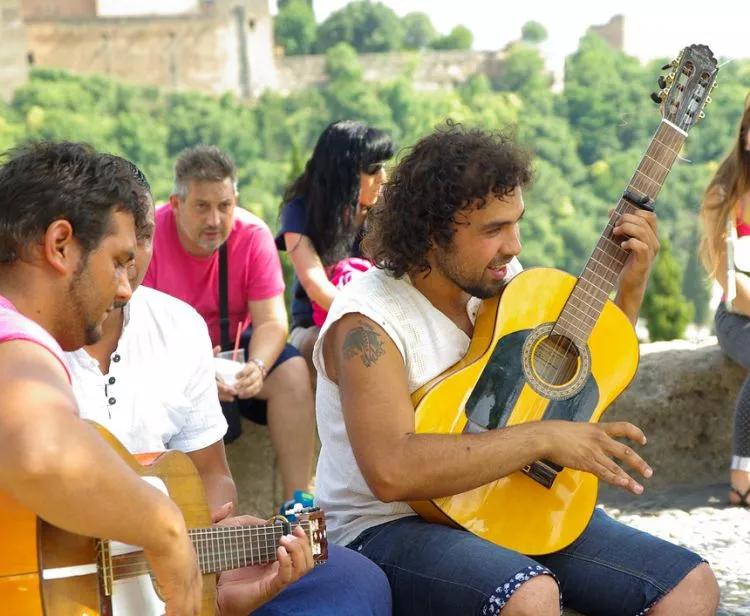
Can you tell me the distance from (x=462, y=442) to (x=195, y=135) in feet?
176

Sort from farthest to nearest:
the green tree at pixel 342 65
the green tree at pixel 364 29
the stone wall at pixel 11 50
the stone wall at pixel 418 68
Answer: the green tree at pixel 364 29 → the green tree at pixel 342 65 → the stone wall at pixel 418 68 → the stone wall at pixel 11 50

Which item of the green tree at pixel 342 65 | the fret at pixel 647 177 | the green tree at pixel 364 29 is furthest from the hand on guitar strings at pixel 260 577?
the green tree at pixel 364 29

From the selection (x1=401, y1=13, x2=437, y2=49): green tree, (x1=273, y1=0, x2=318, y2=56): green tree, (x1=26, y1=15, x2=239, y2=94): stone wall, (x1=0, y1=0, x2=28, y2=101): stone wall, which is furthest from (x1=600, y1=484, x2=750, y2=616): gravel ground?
(x1=401, y1=13, x2=437, y2=49): green tree

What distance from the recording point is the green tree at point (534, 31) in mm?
77000

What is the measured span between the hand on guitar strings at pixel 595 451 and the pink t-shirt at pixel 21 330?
3.89 ft

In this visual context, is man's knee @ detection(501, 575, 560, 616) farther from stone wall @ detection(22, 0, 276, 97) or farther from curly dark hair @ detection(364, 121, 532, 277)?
stone wall @ detection(22, 0, 276, 97)

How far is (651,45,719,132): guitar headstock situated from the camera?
3.04 m

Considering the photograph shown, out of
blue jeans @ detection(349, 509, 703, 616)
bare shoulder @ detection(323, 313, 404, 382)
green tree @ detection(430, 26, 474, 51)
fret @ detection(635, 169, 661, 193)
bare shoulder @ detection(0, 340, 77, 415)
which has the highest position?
green tree @ detection(430, 26, 474, 51)

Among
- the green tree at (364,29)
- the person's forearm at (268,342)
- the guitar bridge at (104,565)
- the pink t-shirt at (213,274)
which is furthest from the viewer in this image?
the green tree at (364,29)

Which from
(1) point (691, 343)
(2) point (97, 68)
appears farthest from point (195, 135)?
(1) point (691, 343)

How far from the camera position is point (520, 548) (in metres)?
2.53

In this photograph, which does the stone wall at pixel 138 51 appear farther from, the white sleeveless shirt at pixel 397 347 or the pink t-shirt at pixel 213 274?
the white sleeveless shirt at pixel 397 347

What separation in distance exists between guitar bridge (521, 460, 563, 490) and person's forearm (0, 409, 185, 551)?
3.57 ft

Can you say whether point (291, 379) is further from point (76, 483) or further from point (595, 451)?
point (76, 483)
